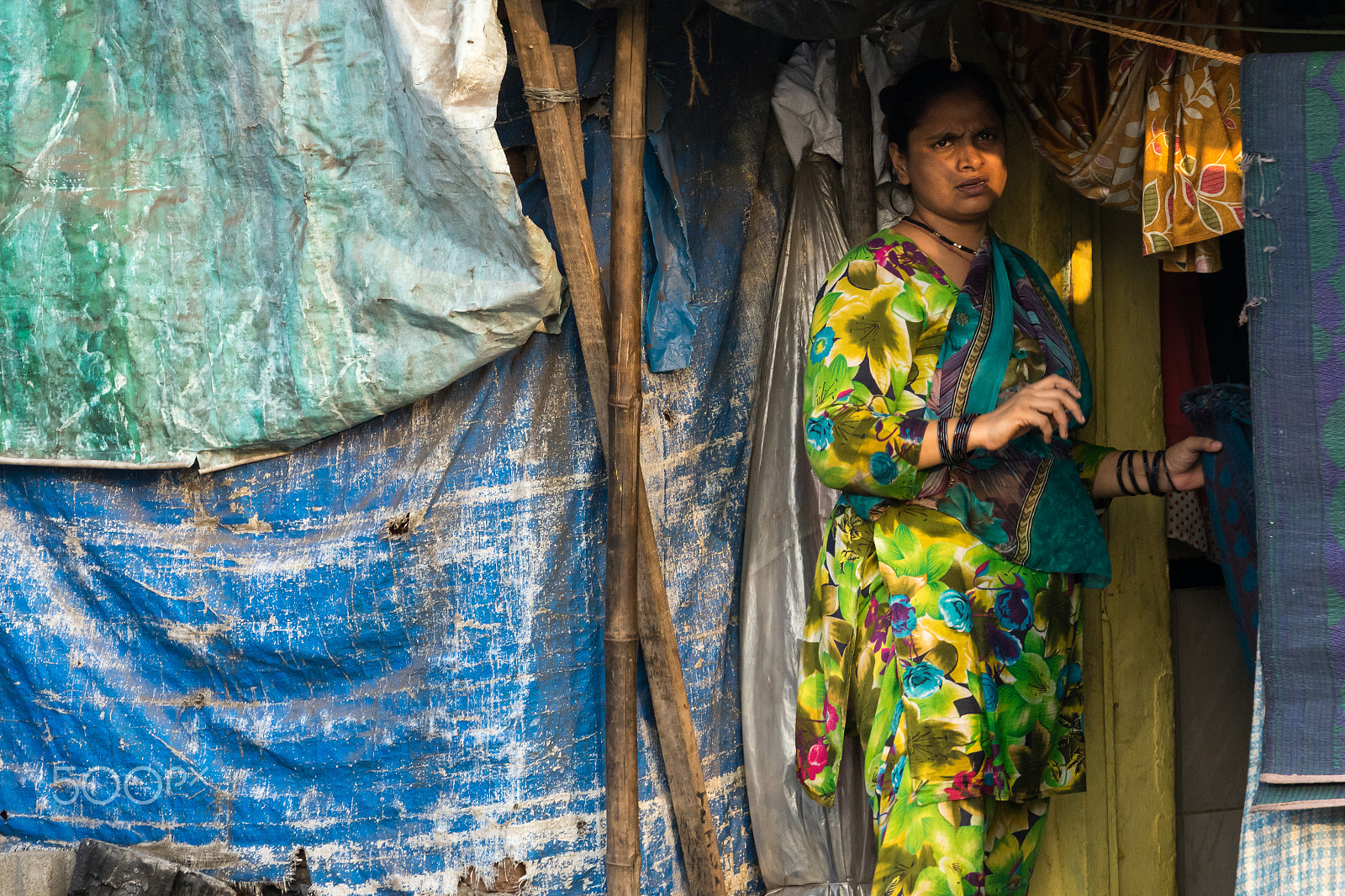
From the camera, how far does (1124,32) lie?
2031mm

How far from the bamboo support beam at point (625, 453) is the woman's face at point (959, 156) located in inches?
24.1

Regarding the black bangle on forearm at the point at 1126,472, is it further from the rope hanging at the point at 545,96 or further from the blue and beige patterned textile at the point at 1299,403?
the rope hanging at the point at 545,96

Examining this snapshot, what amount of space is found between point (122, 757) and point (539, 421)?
1.24 meters

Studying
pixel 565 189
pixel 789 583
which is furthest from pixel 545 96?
pixel 789 583

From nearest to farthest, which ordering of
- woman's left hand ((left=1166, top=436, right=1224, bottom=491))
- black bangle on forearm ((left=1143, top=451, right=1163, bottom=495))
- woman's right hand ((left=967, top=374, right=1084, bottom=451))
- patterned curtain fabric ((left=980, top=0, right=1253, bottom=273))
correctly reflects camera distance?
woman's right hand ((left=967, top=374, right=1084, bottom=451)) < patterned curtain fabric ((left=980, top=0, right=1253, bottom=273)) < woman's left hand ((left=1166, top=436, right=1224, bottom=491)) < black bangle on forearm ((left=1143, top=451, right=1163, bottom=495))

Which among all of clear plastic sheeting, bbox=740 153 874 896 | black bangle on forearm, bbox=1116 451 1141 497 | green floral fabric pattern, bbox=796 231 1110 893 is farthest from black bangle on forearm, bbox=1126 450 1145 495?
clear plastic sheeting, bbox=740 153 874 896

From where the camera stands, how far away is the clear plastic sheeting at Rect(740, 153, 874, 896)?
115 inches

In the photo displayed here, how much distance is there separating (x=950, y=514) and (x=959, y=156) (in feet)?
2.45

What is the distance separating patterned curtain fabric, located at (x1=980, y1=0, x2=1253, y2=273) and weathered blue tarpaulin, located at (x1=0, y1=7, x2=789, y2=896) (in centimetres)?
75

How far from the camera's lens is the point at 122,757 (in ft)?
9.04

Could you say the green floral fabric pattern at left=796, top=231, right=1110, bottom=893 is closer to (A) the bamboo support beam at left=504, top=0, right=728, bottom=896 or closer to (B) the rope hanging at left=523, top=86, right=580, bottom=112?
(A) the bamboo support beam at left=504, top=0, right=728, bottom=896

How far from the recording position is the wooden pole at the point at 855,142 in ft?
9.43

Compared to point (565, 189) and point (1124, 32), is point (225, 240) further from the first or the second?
point (1124, 32)

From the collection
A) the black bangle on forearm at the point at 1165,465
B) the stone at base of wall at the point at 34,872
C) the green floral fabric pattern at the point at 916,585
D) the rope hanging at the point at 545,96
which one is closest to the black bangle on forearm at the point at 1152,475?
the black bangle on forearm at the point at 1165,465
